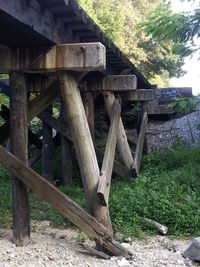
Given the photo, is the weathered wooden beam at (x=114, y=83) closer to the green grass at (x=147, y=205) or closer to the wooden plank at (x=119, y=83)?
the wooden plank at (x=119, y=83)

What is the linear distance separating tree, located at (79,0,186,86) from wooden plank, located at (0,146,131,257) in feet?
47.9

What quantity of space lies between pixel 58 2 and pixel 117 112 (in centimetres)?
302

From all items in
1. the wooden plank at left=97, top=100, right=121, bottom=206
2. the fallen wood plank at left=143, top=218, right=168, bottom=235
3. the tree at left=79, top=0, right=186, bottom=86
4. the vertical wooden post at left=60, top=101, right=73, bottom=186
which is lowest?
the fallen wood plank at left=143, top=218, right=168, bottom=235

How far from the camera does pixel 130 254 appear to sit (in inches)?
160

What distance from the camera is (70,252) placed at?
403 centimetres

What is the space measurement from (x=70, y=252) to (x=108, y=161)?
4.41 feet

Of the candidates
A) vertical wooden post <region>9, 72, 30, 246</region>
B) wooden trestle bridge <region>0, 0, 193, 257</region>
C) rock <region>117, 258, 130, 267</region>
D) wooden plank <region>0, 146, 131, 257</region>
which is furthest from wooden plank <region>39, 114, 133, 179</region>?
rock <region>117, 258, 130, 267</region>

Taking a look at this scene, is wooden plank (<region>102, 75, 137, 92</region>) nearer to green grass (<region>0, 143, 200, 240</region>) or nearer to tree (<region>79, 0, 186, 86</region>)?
green grass (<region>0, 143, 200, 240</region>)

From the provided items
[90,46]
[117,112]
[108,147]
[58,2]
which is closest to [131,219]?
[108,147]

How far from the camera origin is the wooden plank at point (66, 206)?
3.96 metres

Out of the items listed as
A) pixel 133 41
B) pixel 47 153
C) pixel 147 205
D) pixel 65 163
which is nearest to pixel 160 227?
pixel 147 205

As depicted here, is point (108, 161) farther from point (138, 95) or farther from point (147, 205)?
point (138, 95)

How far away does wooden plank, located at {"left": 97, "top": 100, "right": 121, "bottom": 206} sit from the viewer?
3.97 metres

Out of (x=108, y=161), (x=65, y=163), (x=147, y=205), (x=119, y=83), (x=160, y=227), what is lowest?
(x=160, y=227)
